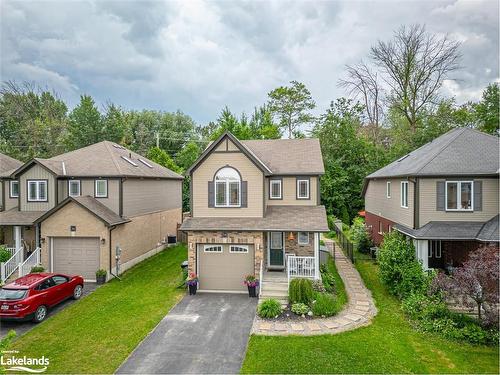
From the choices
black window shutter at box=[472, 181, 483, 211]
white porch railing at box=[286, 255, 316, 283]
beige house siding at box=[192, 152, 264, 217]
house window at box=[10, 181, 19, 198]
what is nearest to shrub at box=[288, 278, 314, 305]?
white porch railing at box=[286, 255, 316, 283]

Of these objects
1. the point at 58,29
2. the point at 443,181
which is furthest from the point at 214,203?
the point at 58,29

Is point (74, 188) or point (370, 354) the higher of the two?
point (74, 188)

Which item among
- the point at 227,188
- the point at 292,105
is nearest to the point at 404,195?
the point at 227,188

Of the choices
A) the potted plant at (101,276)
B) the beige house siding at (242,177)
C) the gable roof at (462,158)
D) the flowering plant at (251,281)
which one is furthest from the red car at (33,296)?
the gable roof at (462,158)

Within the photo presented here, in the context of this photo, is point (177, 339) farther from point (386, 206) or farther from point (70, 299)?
point (386, 206)

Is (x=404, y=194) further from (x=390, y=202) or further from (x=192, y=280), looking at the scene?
(x=192, y=280)

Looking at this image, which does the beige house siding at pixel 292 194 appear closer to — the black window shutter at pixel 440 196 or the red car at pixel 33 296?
the black window shutter at pixel 440 196
